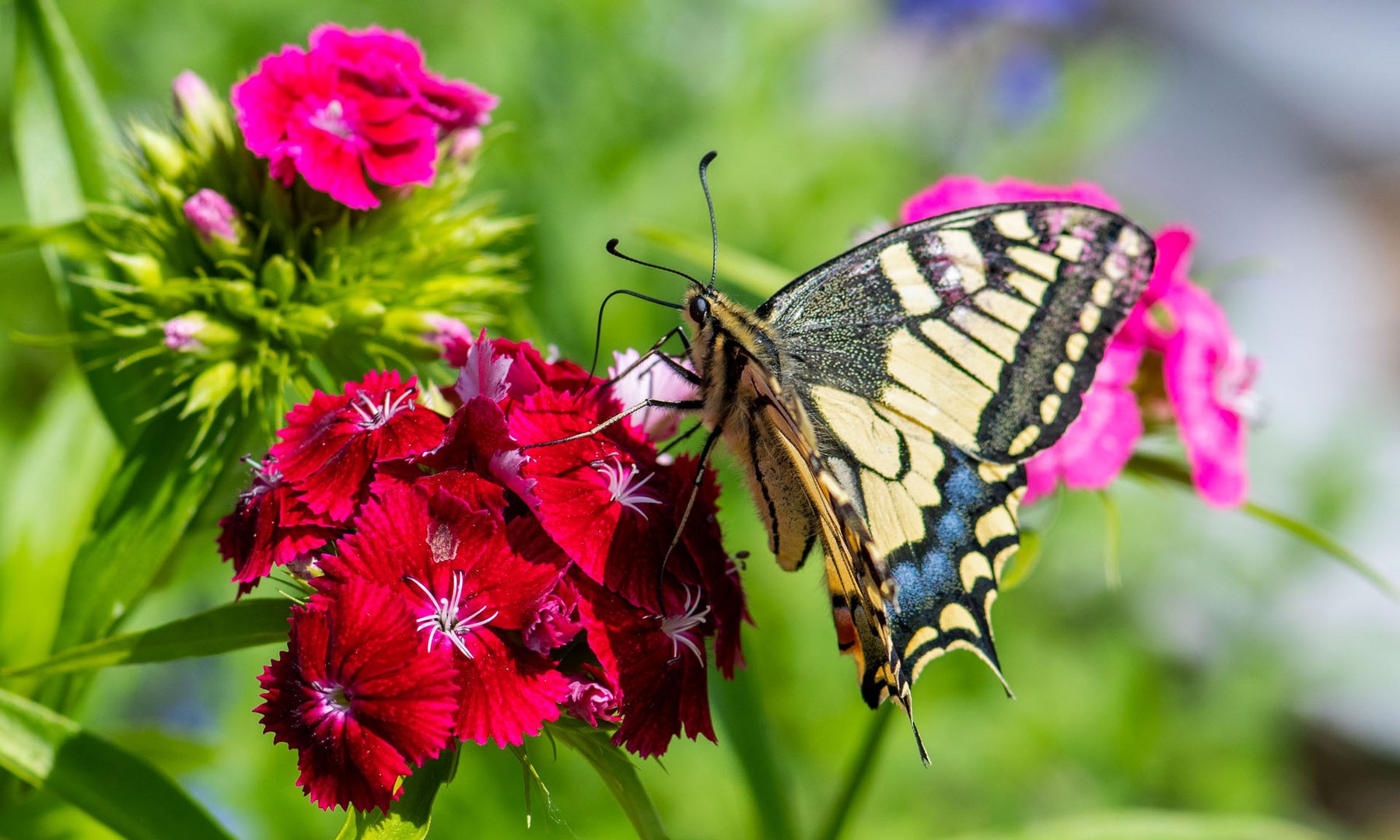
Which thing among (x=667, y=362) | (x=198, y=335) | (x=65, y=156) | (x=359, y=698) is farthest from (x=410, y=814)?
(x=65, y=156)

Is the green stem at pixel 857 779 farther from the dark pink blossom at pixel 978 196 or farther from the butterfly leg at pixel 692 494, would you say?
the dark pink blossom at pixel 978 196

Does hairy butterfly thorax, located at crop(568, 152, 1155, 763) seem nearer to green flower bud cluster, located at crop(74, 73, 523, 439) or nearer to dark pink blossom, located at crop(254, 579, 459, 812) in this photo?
green flower bud cluster, located at crop(74, 73, 523, 439)

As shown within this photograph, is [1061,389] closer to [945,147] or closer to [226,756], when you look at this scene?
[226,756]

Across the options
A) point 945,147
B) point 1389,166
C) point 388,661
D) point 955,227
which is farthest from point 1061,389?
point 1389,166

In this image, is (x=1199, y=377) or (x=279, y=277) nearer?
(x=279, y=277)

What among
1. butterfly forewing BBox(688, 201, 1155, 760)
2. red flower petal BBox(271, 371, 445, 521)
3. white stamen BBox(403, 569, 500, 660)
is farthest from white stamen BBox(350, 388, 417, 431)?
butterfly forewing BBox(688, 201, 1155, 760)

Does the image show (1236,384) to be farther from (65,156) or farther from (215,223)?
(65,156)

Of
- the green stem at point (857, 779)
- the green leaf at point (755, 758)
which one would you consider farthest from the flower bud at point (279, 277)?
the green stem at point (857, 779)
